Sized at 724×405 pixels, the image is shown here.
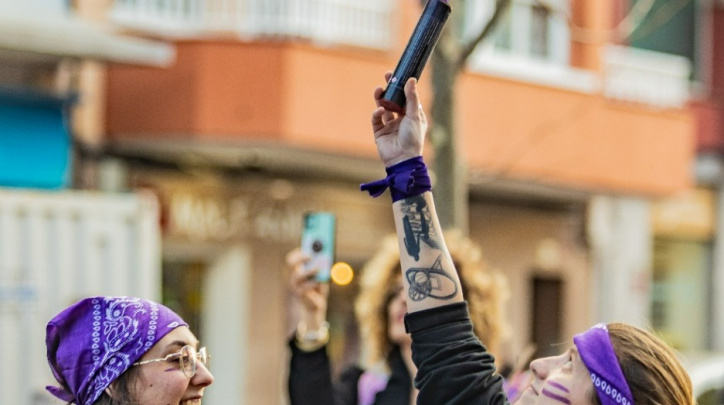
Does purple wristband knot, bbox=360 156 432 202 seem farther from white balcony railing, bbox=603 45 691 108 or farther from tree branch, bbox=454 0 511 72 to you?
white balcony railing, bbox=603 45 691 108

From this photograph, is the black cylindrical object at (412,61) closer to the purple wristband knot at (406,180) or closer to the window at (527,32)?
the purple wristband knot at (406,180)

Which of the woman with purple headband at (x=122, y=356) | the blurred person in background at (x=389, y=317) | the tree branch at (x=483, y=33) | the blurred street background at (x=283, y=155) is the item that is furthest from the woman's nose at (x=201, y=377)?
the tree branch at (x=483, y=33)

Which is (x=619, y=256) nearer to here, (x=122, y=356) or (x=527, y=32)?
(x=527, y=32)

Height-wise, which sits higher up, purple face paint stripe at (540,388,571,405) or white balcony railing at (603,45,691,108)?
white balcony railing at (603,45,691,108)

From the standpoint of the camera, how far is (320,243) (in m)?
4.73

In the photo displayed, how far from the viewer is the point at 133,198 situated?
31.2 feet

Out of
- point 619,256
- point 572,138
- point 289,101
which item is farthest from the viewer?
point 619,256

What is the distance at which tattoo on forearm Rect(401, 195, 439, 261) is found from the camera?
10.5ft

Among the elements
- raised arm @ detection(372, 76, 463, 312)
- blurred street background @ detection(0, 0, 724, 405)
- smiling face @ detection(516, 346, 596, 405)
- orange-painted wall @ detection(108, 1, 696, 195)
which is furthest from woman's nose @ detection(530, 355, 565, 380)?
orange-painted wall @ detection(108, 1, 696, 195)

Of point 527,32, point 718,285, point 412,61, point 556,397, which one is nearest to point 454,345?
point 556,397

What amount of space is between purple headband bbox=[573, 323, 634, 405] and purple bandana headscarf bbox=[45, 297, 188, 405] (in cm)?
100

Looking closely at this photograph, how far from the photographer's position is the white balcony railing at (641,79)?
16.0 m

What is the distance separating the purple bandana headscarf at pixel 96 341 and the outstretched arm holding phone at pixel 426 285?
659 millimetres

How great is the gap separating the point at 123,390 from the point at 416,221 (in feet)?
→ 2.61
